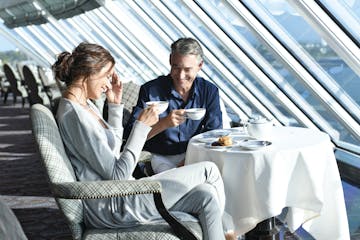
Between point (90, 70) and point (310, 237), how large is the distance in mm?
1756

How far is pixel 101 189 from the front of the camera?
2.33m

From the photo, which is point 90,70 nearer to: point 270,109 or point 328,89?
point 328,89

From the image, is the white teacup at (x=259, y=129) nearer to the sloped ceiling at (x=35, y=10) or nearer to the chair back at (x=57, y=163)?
the chair back at (x=57, y=163)

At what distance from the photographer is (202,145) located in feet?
9.93

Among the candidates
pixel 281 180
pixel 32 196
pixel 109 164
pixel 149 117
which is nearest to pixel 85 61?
pixel 149 117

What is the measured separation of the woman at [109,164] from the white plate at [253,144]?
0.23m

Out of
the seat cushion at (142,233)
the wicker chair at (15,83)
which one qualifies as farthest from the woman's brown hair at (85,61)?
the wicker chair at (15,83)

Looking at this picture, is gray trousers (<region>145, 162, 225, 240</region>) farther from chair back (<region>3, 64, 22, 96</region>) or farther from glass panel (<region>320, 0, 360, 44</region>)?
chair back (<region>3, 64, 22, 96</region>)

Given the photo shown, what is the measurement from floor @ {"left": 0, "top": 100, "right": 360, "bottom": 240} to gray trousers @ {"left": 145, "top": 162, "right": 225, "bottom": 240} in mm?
598

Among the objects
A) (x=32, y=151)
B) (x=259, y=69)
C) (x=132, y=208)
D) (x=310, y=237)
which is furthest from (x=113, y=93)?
(x=32, y=151)

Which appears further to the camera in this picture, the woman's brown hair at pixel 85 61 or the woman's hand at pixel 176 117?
the woman's hand at pixel 176 117

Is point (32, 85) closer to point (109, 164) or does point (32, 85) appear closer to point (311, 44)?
point (311, 44)

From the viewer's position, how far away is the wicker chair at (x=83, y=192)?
7.64ft

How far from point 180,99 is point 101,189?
121cm
